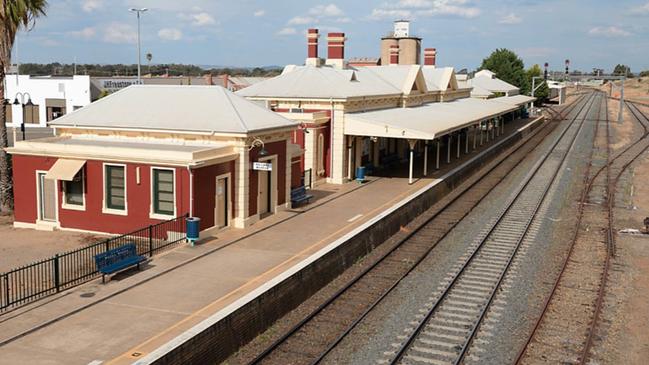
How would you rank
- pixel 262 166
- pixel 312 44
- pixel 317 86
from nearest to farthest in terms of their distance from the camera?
pixel 262 166
pixel 317 86
pixel 312 44

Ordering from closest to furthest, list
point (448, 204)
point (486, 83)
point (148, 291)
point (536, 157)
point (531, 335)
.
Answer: point (531, 335) → point (148, 291) → point (448, 204) → point (536, 157) → point (486, 83)

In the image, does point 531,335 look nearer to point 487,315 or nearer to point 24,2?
point 487,315

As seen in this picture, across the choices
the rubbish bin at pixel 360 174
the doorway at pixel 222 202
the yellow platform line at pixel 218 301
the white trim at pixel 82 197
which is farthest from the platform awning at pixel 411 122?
the white trim at pixel 82 197

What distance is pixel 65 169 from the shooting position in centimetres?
1948

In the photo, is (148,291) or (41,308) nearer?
(41,308)

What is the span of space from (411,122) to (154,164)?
16044 millimetres

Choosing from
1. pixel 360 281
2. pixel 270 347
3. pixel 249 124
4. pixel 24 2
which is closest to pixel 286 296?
pixel 270 347

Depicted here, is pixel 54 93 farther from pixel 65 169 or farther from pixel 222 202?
pixel 222 202

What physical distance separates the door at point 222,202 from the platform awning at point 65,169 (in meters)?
3.99

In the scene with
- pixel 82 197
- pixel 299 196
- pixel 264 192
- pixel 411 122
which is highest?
pixel 411 122

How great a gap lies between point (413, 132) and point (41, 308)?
18756 millimetres

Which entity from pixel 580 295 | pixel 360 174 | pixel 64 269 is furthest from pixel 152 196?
pixel 360 174

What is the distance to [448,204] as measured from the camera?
27516 mm

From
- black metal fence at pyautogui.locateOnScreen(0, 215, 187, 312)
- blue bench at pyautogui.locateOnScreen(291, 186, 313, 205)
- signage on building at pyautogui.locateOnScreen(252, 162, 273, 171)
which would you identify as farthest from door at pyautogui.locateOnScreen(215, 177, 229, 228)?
blue bench at pyautogui.locateOnScreen(291, 186, 313, 205)
